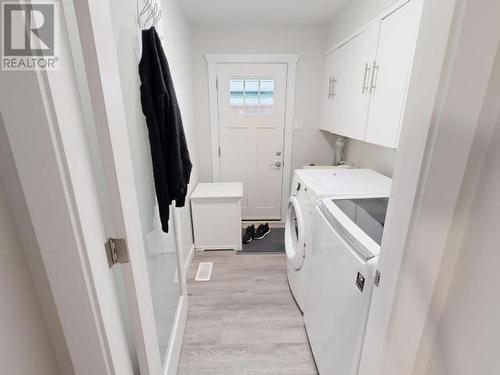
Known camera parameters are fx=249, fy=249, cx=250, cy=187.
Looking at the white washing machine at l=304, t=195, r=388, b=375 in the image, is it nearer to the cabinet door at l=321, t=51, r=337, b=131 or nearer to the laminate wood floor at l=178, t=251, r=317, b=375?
the laminate wood floor at l=178, t=251, r=317, b=375

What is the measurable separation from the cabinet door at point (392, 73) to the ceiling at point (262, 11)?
1052 millimetres

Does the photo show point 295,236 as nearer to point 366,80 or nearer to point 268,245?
point 268,245

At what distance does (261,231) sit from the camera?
3.09 meters

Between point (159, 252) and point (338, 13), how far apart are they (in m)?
2.69

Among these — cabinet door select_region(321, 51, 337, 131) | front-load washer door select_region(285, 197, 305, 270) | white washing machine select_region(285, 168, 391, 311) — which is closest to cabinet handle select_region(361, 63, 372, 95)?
white washing machine select_region(285, 168, 391, 311)

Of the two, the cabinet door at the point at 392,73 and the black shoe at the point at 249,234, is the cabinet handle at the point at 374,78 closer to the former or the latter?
the cabinet door at the point at 392,73

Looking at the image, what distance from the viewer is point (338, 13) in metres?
2.43

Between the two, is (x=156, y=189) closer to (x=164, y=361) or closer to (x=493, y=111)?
(x=164, y=361)

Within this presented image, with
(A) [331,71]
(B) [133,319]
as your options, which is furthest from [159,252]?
Result: (A) [331,71]

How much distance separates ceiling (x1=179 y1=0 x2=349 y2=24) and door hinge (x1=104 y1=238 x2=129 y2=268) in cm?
229

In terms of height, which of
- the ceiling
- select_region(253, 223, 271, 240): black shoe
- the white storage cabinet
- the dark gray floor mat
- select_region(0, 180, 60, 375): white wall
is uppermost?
the ceiling

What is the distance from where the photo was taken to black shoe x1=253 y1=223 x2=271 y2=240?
3025mm

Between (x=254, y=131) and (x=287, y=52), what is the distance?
3.15 ft

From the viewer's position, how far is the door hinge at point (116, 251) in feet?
2.29
